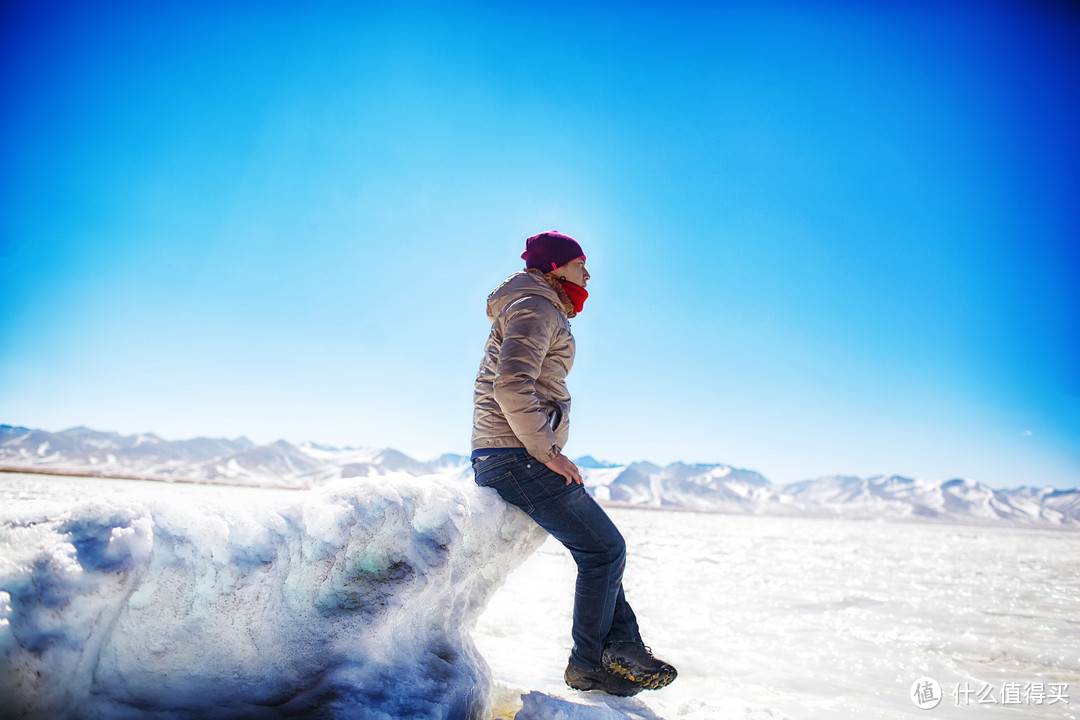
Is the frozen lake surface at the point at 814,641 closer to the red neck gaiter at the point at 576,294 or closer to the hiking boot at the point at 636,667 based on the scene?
the hiking boot at the point at 636,667

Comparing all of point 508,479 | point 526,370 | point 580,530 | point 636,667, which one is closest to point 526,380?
point 526,370

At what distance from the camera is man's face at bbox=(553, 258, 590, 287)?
2725mm

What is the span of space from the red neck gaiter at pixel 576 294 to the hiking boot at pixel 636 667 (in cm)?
171

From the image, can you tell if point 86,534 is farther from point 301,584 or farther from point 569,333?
point 569,333

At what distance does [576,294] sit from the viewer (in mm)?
2760

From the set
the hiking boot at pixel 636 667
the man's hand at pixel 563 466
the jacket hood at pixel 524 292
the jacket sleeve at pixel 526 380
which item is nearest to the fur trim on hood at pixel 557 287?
the jacket hood at pixel 524 292

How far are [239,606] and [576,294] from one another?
1961mm

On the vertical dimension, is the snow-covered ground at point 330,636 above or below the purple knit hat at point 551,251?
below

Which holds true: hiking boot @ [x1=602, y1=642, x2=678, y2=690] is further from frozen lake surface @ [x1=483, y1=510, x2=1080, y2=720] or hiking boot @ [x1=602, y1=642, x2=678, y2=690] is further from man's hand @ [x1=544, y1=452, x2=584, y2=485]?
man's hand @ [x1=544, y1=452, x2=584, y2=485]

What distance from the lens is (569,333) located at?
2.58 metres

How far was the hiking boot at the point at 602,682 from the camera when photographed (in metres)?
2.54

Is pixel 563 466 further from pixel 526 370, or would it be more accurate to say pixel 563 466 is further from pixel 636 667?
pixel 636 667

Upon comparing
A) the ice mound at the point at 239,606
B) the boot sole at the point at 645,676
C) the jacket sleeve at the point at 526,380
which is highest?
the jacket sleeve at the point at 526,380

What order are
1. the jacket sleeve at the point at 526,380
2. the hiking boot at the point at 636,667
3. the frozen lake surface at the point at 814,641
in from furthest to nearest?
1. the frozen lake surface at the point at 814,641
2. the hiking boot at the point at 636,667
3. the jacket sleeve at the point at 526,380
